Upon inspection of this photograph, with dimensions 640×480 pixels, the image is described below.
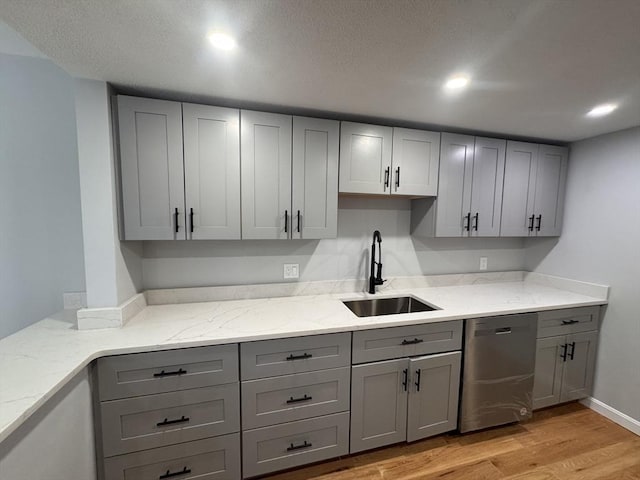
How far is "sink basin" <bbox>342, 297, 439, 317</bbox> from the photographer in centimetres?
221

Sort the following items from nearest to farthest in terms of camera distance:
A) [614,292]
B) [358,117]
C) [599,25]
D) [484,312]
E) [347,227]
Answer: [599,25], [484,312], [358,117], [614,292], [347,227]

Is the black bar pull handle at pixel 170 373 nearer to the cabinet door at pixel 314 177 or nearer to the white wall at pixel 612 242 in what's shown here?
the cabinet door at pixel 314 177

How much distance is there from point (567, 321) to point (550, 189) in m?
1.18

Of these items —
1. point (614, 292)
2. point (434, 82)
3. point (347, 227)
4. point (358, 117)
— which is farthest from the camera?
point (347, 227)

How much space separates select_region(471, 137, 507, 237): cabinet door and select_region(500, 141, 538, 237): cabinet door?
0.07 metres

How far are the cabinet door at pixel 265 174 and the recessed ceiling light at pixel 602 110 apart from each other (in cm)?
203

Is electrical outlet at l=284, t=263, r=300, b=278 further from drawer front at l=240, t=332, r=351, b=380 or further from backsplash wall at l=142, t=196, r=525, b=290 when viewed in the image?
drawer front at l=240, t=332, r=351, b=380

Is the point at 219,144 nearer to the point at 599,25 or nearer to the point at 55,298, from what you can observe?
the point at 55,298

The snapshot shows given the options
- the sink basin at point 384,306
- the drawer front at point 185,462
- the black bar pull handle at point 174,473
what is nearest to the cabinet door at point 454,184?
the sink basin at point 384,306

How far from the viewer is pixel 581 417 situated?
2.25 meters

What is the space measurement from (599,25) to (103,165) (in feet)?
7.72

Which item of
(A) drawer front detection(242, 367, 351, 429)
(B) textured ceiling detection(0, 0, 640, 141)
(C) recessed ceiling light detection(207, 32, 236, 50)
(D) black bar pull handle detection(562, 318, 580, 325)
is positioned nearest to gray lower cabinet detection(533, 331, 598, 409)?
(D) black bar pull handle detection(562, 318, 580, 325)

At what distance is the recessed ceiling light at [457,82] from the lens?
1426mm

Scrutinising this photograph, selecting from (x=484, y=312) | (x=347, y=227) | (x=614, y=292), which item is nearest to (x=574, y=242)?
(x=614, y=292)
